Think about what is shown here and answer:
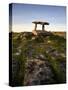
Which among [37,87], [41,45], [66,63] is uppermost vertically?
[41,45]

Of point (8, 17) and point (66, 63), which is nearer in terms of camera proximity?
point (8, 17)

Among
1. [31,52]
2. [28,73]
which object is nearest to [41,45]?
[31,52]

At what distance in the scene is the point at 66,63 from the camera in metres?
1.97

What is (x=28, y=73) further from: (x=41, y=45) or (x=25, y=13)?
(x=25, y=13)

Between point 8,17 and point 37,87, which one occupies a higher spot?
point 8,17

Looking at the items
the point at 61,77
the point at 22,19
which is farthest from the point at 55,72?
the point at 22,19

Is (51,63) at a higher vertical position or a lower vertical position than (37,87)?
higher

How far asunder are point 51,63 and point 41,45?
0.49ft

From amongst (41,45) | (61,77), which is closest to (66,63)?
(61,77)

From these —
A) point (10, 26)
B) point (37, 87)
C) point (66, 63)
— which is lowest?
point (37, 87)

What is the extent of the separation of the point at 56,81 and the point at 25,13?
21.2 inches

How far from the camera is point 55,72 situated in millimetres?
1920

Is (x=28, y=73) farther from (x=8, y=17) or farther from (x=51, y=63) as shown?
(x=8, y=17)

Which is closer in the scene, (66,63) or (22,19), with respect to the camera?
(22,19)
